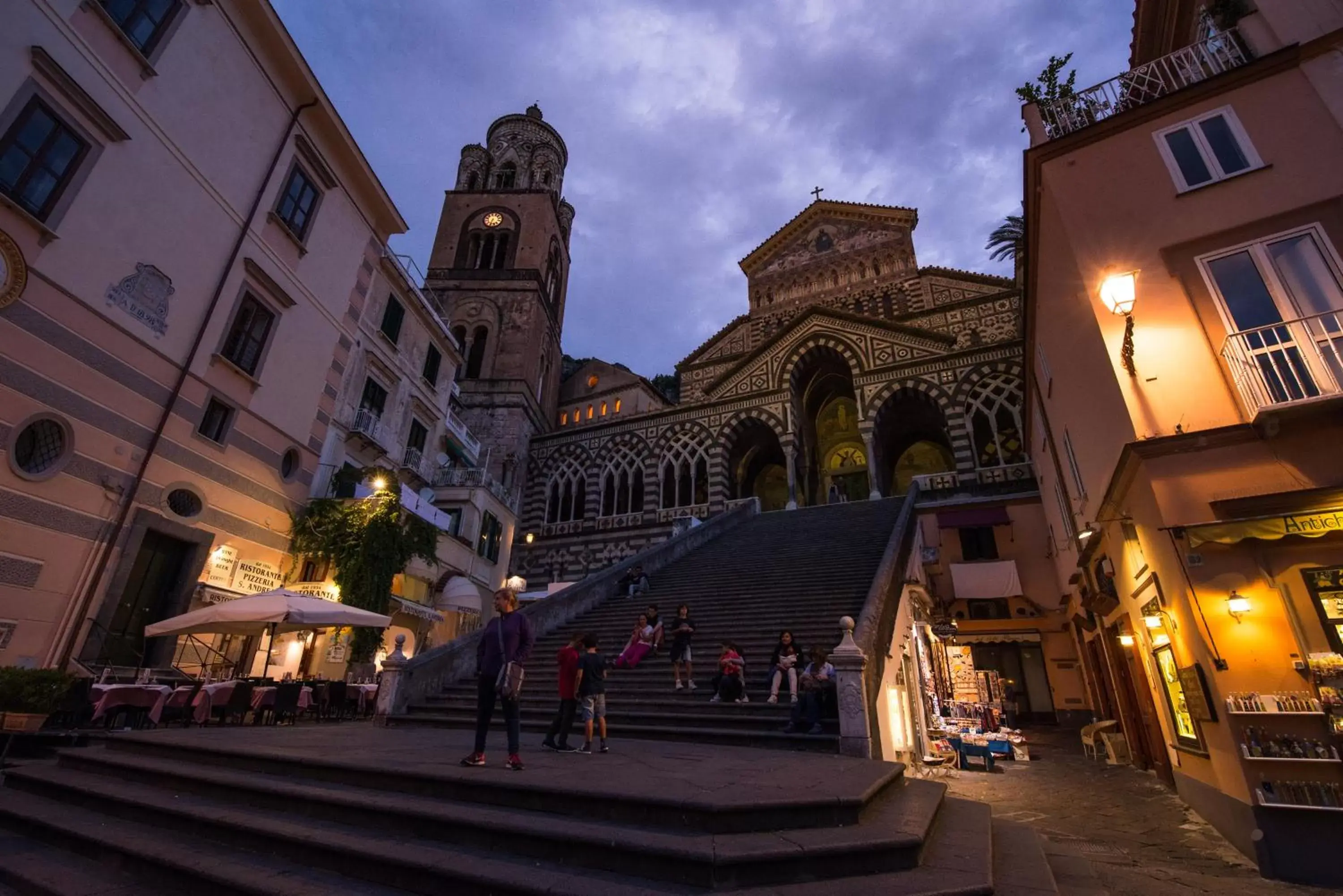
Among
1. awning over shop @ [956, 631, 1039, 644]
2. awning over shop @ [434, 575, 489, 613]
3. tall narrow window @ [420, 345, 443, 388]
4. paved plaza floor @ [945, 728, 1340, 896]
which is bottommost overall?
paved plaza floor @ [945, 728, 1340, 896]

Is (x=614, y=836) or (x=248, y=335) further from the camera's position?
(x=248, y=335)

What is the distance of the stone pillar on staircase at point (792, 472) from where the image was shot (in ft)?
75.7

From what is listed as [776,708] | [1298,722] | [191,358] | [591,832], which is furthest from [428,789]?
[191,358]

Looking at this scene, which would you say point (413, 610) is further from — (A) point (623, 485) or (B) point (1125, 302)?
(B) point (1125, 302)

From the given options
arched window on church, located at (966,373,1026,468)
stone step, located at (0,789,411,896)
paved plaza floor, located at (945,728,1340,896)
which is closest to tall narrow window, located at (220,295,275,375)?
stone step, located at (0,789,411,896)

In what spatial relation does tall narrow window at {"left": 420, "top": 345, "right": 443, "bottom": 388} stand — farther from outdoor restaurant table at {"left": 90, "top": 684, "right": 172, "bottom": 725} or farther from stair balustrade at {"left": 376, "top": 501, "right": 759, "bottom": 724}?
outdoor restaurant table at {"left": 90, "top": 684, "right": 172, "bottom": 725}

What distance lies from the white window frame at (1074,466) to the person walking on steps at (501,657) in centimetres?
1027

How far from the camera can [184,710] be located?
845 centimetres

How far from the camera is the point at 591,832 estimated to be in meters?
3.40

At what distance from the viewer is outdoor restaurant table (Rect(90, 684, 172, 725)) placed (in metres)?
7.55

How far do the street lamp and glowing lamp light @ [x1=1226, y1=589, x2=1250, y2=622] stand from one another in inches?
104

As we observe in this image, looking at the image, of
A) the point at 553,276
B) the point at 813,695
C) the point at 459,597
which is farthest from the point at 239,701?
the point at 553,276

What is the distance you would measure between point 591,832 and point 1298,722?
251 inches

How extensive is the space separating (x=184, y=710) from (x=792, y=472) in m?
19.8
